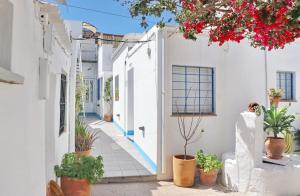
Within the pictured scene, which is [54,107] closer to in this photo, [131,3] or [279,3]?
[131,3]

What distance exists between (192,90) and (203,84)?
0.42 meters

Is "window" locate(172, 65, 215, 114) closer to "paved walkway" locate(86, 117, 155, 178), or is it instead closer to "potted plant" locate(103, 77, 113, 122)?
"paved walkway" locate(86, 117, 155, 178)

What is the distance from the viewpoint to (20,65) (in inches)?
103

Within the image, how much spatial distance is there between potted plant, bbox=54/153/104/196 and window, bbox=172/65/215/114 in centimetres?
331

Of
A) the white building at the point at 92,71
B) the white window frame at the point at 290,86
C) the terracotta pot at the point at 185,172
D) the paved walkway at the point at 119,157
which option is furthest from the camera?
the white building at the point at 92,71

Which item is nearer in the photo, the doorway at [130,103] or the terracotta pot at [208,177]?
the terracotta pot at [208,177]

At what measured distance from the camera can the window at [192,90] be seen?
8.15m

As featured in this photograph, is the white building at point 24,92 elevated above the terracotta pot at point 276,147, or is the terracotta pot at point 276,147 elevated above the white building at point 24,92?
the white building at point 24,92

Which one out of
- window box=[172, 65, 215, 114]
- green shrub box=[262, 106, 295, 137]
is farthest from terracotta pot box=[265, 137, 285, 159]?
window box=[172, 65, 215, 114]

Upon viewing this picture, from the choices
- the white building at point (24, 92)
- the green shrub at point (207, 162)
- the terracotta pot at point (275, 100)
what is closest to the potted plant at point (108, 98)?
the green shrub at point (207, 162)

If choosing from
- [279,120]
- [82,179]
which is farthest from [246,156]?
[82,179]

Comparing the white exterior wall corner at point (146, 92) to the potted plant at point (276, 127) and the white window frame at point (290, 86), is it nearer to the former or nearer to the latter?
the potted plant at point (276, 127)

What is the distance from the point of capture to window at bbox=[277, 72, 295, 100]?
944cm

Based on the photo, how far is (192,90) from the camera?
834 cm
